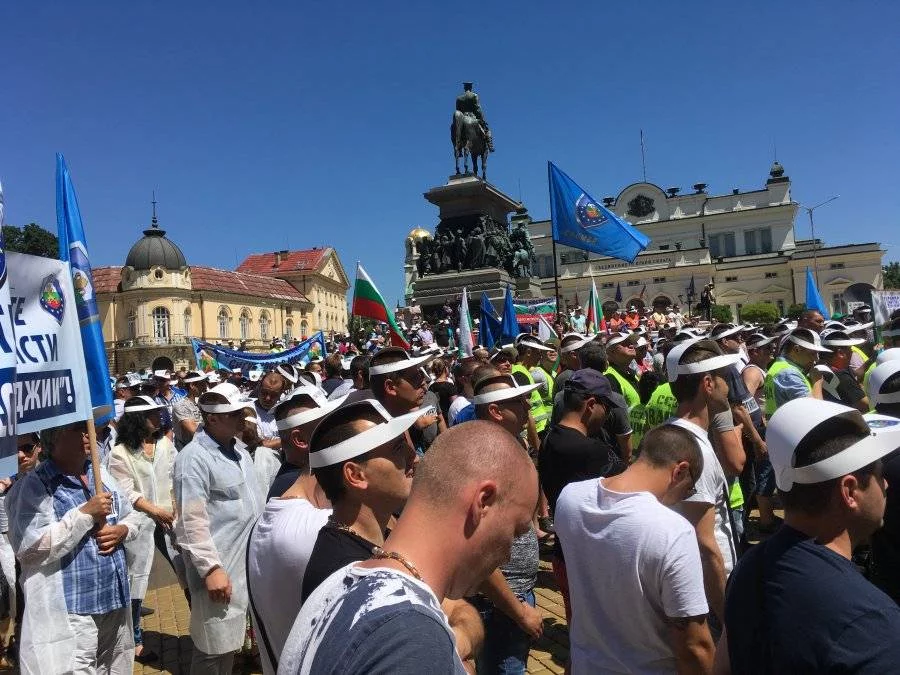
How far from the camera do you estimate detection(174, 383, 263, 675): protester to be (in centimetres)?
398

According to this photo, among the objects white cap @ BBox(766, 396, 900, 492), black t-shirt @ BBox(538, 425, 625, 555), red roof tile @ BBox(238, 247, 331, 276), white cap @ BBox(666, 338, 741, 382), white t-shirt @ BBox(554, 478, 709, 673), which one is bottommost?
white t-shirt @ BBox(554, 478, 709, 673)

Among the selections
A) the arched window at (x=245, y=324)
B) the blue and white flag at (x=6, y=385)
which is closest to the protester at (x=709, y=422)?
the blue and white flag at (x=6, y=385)

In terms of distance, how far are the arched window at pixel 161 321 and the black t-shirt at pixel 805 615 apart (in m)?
63.1

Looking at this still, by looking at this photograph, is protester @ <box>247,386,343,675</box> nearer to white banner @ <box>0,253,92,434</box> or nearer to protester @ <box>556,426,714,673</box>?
protester @ <box>556,426,714,673</box>

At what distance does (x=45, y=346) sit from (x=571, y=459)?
284 cm

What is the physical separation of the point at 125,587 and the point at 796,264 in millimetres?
72856

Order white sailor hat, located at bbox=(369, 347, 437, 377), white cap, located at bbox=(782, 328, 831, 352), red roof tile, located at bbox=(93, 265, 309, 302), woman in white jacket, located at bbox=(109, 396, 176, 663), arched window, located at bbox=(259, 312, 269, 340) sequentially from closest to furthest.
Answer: white sailor hat, located at bbox=(369, 347, 437, 377)
woman in white jacket, located at bbox=(109, 396, 176, 663)
white cap, located at bbox=(782, 328, 831, 352)
red roof tile, located at bbox=(93, 265, 309, 302)
arched window, located at bbox=(259, 312, 269, 340)

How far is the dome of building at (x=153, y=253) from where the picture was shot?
59844 millimetres

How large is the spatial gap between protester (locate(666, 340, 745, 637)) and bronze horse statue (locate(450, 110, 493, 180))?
77.5 feet

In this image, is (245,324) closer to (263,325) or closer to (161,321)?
(263,325)

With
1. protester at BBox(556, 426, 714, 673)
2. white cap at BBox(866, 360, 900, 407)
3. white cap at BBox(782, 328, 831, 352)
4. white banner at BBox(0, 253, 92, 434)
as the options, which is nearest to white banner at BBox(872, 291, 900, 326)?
white cap at BBox(782, 328, 831, 352)

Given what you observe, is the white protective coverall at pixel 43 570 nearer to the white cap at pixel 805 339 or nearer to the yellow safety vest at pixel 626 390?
the yellow safety vest at pixel 626 390

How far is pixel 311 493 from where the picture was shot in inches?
111

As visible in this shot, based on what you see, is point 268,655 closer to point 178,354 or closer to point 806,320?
point 806,320
